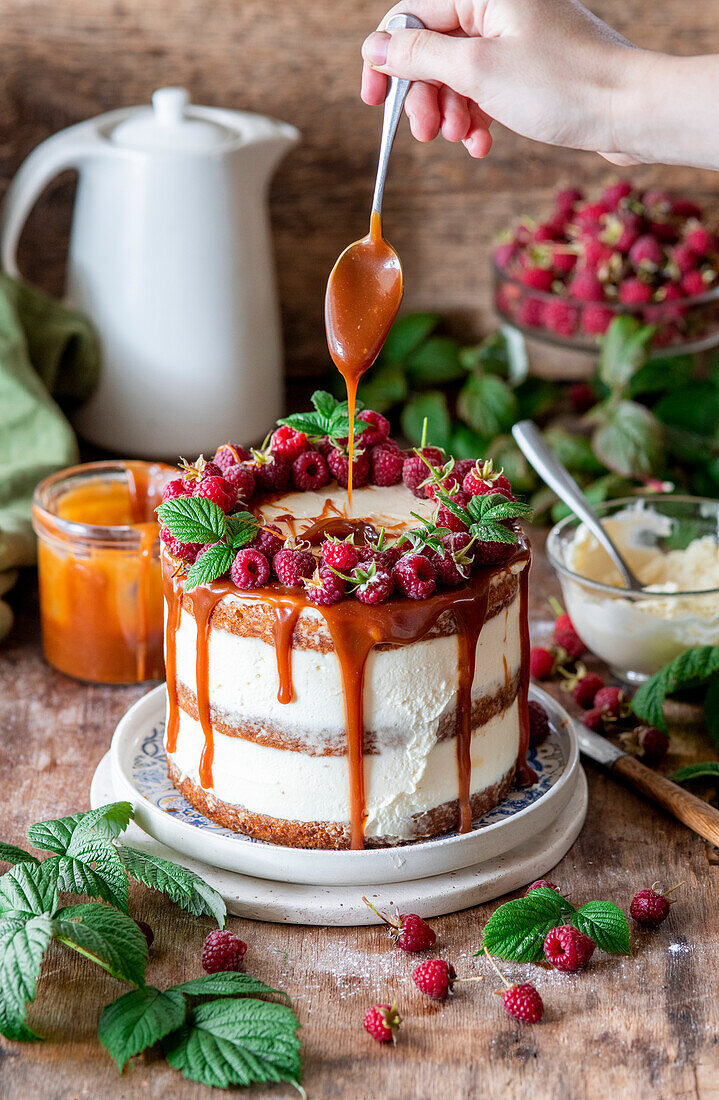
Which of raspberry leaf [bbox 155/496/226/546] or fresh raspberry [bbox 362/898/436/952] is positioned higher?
raspberry leaf [bbox 155/496/226/546]

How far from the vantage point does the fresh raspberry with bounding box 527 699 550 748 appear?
65.6 inches

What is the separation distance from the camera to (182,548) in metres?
1.44

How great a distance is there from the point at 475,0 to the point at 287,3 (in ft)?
4.43

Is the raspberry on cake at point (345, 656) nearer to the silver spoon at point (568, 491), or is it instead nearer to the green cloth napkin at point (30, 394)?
the silver spoon at point (568, 491)

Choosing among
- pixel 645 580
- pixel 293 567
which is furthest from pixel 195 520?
pixel 645 580

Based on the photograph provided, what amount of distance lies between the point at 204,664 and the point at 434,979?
Result: 1.46ft

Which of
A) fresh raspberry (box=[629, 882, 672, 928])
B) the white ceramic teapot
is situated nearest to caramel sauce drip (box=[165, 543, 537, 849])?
fresh raspberry (box=[629, 882, 672, 928])

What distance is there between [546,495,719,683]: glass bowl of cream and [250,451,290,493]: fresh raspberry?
545mm

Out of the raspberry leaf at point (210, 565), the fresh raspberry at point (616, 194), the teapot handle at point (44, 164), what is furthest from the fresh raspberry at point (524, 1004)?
the teapot handle at point (44, 164)

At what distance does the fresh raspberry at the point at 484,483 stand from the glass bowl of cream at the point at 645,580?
1.28 ft

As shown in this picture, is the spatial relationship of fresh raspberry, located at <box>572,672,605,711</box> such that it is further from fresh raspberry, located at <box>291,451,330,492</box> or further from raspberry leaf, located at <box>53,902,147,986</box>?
raspberry leaf, located at <box>53,902,147,986</box>

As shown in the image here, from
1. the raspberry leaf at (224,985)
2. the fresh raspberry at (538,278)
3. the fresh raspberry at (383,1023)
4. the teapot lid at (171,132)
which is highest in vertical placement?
the teapot lid at (171,132)

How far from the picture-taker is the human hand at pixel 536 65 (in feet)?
4.65

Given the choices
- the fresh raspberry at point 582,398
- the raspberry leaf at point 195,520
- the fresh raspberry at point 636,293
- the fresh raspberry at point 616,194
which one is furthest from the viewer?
the fresh raspberry at point 582,398
